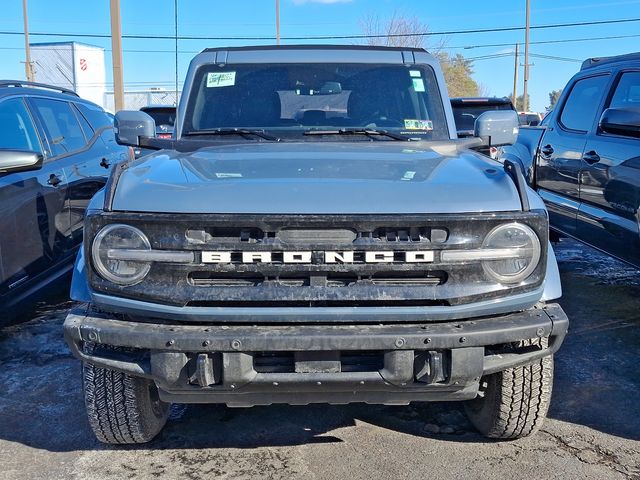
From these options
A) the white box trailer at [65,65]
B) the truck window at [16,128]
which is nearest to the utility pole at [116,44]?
the truck window at [16,128]

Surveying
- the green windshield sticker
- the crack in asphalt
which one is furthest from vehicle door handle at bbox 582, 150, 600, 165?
the crack in asphalt

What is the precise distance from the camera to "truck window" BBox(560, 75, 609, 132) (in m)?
5.66

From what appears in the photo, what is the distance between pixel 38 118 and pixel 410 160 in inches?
129

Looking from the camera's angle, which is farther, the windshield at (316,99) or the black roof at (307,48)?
the black roof at (307,48)

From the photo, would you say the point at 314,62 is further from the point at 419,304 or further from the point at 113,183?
the point at 419,304

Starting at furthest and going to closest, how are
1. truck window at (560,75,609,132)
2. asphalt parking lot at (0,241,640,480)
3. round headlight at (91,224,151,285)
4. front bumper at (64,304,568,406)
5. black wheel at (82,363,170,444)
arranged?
1. truck window at (560,75,609,132)
2. asphalt parking lot at (0,241,640,480)
3. black wheel at (82,363,170,444)
4. round headlight at (91,224,151,285)
5. front bumper at (64,304,568,406)

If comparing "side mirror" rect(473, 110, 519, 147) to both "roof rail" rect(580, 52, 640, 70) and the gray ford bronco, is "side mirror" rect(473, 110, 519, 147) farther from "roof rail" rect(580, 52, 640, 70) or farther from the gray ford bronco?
"roof rail" rect(580, 52, 640, 70)

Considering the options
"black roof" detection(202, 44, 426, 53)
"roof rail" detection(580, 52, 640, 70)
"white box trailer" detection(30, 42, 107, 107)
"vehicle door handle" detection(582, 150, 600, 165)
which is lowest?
"vehicle door handle" detection(582, 150, 600, 165)

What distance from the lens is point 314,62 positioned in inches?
167

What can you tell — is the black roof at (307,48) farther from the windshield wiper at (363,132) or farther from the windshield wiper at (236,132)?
the windshield wiper at (363,132)

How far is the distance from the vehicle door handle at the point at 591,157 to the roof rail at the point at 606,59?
2.70 feet

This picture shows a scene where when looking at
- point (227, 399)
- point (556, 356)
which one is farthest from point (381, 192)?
point (556, 356)

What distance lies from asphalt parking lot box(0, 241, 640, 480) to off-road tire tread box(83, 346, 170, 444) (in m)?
0.16

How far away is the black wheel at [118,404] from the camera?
2.99 metres
